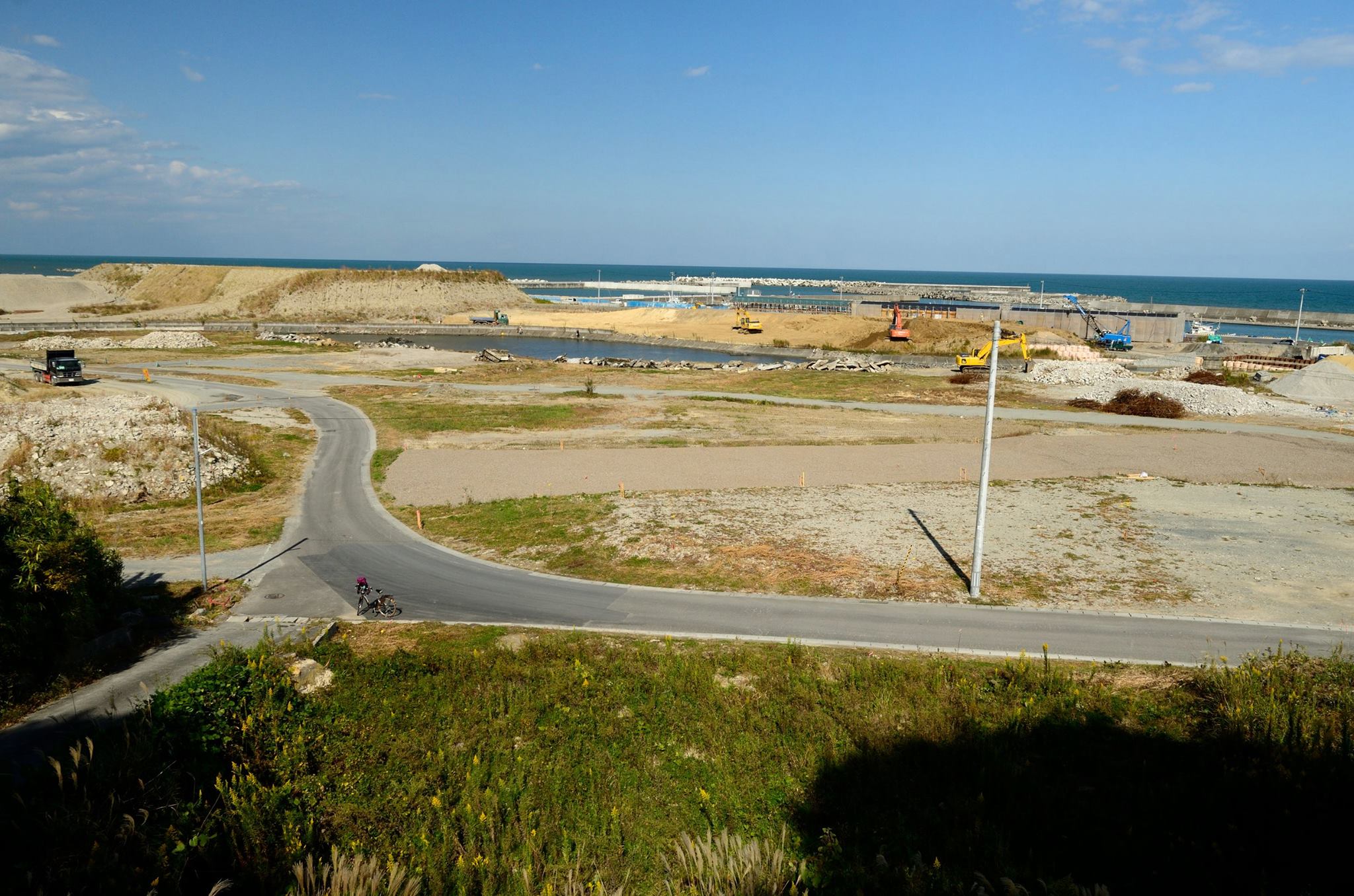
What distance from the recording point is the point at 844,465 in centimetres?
3384

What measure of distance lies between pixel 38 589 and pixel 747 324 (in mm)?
86669

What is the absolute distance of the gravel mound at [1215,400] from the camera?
46.6 metres

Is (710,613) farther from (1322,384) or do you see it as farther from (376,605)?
(1322,384)

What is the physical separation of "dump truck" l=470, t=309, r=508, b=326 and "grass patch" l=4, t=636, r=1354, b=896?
99144 millimetres

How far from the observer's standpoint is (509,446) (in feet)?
123

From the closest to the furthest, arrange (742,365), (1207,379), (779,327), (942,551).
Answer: (942,551) < (1207,379) < (742,365) < (779,327)

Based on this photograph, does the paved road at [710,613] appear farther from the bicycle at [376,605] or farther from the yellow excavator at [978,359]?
the yellow excavator at [978,359]

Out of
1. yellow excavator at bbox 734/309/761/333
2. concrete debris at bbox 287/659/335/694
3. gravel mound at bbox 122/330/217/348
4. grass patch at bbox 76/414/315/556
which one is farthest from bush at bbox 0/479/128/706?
yellow excavator at bbox 734/309/761/333

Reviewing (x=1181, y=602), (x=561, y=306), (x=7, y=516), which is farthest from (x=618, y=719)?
(x=561, y=306)

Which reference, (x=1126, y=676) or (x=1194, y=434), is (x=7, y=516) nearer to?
(x=1126, y=676)

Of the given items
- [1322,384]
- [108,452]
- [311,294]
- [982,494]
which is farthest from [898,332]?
[311,294]

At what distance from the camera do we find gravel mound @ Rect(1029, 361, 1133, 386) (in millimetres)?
57750

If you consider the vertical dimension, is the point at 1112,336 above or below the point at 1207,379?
above

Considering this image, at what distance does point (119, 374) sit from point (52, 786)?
57.2m
